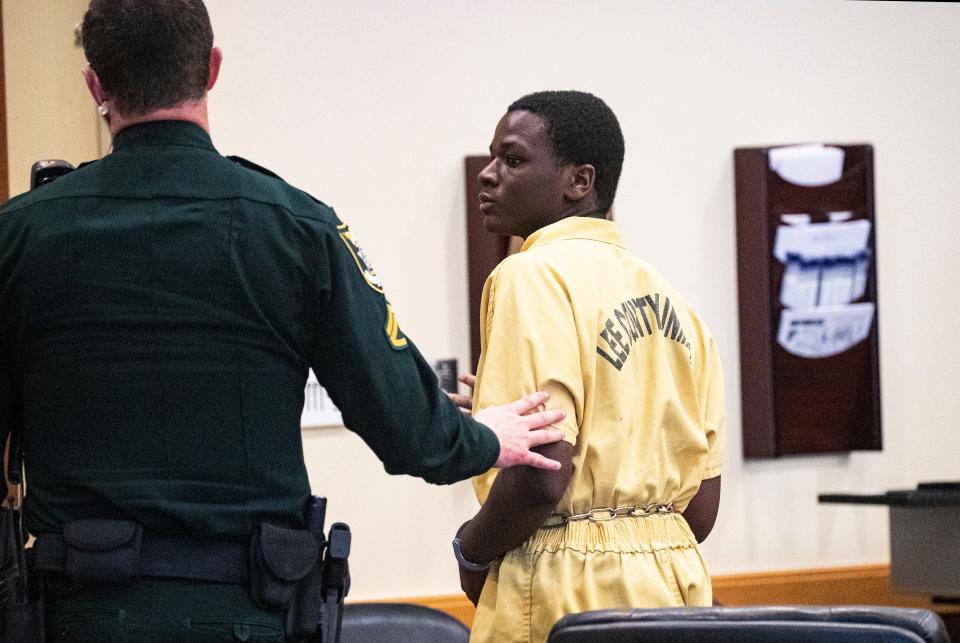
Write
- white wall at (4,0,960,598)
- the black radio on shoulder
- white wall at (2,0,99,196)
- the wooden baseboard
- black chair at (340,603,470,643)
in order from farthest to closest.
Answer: the wooden baseboard
white wall at (4,0,960,598)
white wall at (2,0,99,196)
black chair at (340,603,470,643)
the black radio on shoulder

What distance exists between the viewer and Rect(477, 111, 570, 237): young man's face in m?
1.95

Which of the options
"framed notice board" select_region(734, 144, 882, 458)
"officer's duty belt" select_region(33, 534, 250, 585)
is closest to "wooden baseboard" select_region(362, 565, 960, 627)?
"framed notice board" select_region(734, 144, 882, 458)

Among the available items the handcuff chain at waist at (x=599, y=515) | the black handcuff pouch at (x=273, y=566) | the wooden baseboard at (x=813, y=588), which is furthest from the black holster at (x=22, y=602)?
the wooden baseboard at (x=813, y=588)

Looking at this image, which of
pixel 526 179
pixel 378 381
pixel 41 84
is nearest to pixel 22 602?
pixel 378 381

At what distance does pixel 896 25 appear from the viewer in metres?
4.54

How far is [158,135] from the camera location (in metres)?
1.41

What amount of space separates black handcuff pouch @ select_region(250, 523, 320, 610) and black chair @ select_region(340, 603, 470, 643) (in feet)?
3.57

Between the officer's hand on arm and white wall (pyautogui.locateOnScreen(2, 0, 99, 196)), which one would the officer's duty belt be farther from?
white wall (pyautogui.locateOnScreen(2, 0, 99, 196))

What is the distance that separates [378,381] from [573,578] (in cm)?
53

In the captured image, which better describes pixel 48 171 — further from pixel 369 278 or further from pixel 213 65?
pixel 369 278

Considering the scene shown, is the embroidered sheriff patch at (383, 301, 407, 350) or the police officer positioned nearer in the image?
the police officer

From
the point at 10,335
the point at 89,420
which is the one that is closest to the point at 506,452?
the point at 89,420

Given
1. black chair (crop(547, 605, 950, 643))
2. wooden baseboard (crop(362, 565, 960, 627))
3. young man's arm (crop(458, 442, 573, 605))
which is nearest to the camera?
black chair (crop(547, 605, 950, 643))

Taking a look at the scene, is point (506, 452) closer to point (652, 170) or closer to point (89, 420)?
point (89, 420)
